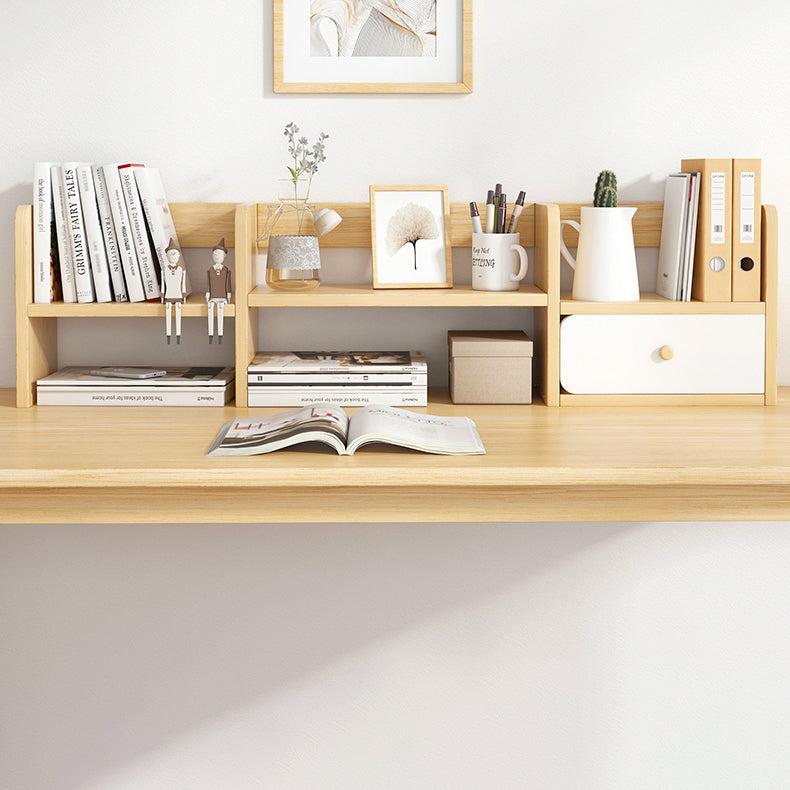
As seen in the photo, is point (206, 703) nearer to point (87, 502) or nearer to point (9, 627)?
point (9, 627)

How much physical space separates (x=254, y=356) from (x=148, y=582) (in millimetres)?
511

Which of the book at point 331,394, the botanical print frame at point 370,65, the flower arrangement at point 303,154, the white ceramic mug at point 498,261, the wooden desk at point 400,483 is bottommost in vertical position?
the wooden desk at point 400,483

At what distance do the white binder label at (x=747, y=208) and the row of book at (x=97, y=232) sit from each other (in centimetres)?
100

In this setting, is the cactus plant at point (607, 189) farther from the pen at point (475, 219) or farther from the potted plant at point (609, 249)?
the pen at point (475, 219)

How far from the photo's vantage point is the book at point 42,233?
1.53 m

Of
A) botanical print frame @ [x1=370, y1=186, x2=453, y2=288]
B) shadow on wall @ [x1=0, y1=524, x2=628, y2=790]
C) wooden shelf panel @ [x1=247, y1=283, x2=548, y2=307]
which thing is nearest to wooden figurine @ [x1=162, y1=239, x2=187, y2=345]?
wooden shelf panel @ [x1=247, y1=283, x2=548, y2=307]

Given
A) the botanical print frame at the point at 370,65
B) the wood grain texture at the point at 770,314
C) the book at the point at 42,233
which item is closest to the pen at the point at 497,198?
the botanical print frame at the point at 370,65

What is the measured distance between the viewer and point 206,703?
175 cm

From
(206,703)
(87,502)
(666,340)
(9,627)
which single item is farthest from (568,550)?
(9,627)

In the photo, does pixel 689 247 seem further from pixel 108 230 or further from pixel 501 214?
pixel 108 230

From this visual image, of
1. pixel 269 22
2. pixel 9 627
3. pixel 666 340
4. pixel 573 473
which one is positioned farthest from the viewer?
pixel 9 627

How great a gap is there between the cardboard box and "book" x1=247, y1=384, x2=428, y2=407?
0.25ft

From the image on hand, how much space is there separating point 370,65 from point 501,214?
39cm

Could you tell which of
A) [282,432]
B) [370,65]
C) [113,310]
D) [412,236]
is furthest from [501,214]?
[113,310]
